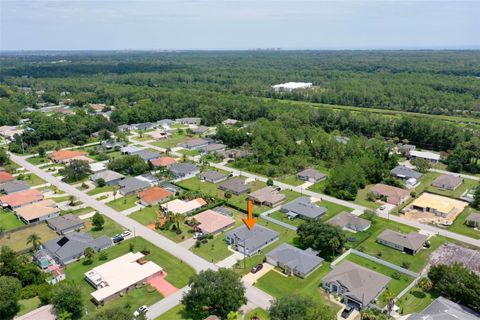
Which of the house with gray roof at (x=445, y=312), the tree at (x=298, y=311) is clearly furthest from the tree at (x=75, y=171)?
the house with gray roof at (x=445, y=312)

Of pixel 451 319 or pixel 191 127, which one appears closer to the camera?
pixel 451 319

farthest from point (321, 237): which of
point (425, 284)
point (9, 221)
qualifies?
point (9, 221)

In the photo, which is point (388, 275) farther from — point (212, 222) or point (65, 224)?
point (65, 224)

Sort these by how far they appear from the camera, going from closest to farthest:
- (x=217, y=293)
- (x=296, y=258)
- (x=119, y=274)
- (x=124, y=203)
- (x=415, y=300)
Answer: (x=217, y=293), (x=415, y=300), (x=119, y=274), (x=296, y=258), (x=124, y=203)

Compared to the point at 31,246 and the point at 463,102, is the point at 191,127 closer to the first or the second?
the point at 31,246

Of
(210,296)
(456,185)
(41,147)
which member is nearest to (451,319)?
(210,296)

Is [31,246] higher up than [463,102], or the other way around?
[463,102]

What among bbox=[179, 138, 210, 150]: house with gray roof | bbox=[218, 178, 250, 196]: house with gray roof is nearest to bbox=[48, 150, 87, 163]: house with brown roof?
bbox=[179, 138, 210, 150]: house with gray roof
